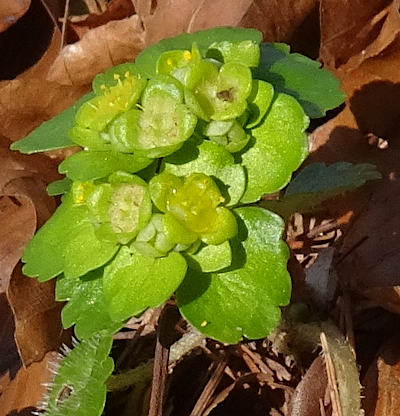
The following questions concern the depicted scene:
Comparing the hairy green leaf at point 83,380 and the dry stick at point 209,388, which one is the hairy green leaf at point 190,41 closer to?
the hairy green leaf at point 83,380

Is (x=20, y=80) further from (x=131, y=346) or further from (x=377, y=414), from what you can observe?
(x=377, y=414)

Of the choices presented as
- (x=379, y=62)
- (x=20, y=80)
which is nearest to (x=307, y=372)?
(x=379, y=62)

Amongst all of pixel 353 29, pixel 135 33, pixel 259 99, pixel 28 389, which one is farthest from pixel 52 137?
pixel 353 29

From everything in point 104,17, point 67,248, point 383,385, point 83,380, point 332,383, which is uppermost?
point 67,248

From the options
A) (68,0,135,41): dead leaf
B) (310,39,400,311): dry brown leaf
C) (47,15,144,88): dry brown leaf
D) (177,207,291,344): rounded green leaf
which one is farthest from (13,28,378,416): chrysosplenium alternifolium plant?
(68,0,135,41): dead leaf

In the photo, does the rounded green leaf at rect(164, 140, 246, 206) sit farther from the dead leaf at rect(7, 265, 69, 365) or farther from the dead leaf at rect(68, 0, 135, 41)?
the dead leaf at rect(68, 0, 135, 41)

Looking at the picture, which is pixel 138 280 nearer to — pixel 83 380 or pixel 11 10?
pixel 83 380
